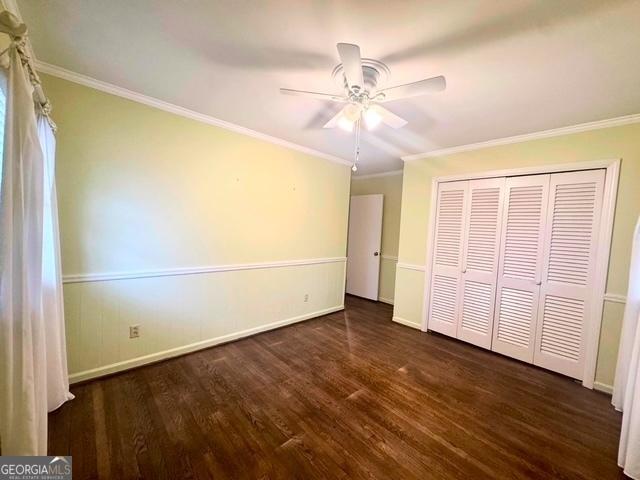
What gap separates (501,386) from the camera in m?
2.32

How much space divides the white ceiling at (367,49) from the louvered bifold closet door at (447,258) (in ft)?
3.46

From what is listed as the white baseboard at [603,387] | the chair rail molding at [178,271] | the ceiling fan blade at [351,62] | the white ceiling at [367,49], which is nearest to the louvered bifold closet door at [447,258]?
the white ceiling at [367,49]

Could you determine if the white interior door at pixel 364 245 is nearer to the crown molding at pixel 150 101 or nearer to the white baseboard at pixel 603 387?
the crown molding at pixel 150 101

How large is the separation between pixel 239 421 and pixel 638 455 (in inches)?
92.5

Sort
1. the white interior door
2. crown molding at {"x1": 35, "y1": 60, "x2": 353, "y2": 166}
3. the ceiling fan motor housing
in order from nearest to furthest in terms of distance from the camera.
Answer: the ceiling fan motor housing → crown molding at {"x1": 35, "y1": 60, "x2": 353, "y2": 166} → the white interior door

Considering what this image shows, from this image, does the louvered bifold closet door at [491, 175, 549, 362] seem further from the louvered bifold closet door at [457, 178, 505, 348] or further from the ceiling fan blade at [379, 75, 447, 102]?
the ceiling fan blade at [379, 75, 447, 102]

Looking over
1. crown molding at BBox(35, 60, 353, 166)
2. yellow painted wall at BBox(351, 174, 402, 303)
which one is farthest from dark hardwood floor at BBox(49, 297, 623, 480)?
crown molding at BBox(35, 60, 353, 166)

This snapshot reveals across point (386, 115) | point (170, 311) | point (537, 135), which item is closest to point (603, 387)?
point (537, 135)

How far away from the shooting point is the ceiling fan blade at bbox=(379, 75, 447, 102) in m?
1.41

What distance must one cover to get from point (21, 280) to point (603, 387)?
4150mm

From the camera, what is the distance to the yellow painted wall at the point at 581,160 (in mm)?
2189

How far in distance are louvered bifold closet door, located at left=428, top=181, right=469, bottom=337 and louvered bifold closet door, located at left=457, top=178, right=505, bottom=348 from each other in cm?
7

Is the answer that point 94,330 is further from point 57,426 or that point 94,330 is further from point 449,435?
point 449,435

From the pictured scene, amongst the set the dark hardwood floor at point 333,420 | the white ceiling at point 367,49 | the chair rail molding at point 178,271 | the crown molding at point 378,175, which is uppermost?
the white ceiling at point 367,49
